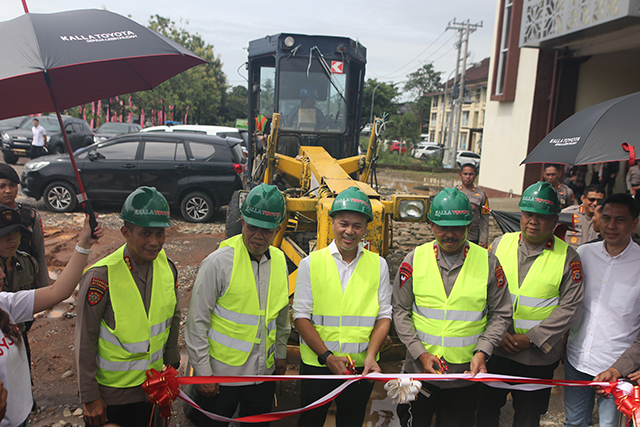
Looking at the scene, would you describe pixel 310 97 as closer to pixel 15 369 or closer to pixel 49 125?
pixel 15 369

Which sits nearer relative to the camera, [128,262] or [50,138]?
[128,262]

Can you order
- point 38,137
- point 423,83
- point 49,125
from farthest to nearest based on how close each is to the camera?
point 423,83 < point 49,125 < point 38,137

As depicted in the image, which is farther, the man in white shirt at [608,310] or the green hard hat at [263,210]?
the man in white shirt at [608,310]

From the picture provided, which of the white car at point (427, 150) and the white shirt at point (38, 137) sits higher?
the white car at point (427, 150)

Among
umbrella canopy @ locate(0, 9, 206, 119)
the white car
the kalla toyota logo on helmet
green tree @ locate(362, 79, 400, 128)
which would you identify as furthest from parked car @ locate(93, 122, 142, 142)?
green tree @ locate(362, 79, 400, 128)

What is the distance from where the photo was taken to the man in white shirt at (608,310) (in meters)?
2.66

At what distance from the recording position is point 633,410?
2.36 metres

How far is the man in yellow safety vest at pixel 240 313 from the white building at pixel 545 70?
825 centimetres

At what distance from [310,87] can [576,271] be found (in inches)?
189

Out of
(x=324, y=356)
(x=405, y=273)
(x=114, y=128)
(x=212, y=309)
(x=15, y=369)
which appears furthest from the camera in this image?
(x=114, y=128)

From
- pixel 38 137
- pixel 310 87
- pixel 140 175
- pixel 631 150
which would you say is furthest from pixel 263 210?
pixel 38 137

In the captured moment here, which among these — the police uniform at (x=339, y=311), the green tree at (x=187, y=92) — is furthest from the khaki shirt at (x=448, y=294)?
the green tree at (x=187, y=92)

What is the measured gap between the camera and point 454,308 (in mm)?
2557

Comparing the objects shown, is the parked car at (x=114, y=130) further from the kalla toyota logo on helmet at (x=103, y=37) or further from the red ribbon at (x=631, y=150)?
the red ribbon at (x=631, y=150)
